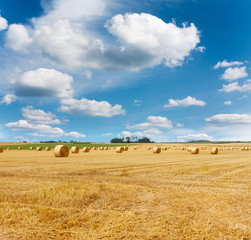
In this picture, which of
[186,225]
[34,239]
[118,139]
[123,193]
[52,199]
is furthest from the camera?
[118,139]

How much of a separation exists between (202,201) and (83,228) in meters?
3.91

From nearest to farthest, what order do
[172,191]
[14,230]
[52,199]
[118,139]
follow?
[14,230]
[52,199]
[172,191]
[118,139]

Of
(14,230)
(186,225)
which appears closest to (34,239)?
(14,230)

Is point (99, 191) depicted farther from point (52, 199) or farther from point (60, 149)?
point (60, 149)

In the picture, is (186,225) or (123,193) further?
(123,193)

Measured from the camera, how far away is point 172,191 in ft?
26.9

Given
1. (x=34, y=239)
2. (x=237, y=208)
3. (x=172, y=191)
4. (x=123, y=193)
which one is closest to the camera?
(x=34, y=239)

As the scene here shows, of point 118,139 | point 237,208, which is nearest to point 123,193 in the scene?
point 237,208

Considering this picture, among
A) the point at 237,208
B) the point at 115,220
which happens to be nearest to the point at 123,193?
the point at 115,220

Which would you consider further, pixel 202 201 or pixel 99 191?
pixel 99 191

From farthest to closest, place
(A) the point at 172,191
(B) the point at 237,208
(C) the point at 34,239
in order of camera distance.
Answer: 1. (A) the point at 172,191
2. (B) the point at 237,208
3. (C) the point at 34,239

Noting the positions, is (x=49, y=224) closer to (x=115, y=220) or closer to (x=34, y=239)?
(x=34, y=239)

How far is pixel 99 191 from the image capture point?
786 centimetres

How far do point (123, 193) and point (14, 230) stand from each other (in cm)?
376
